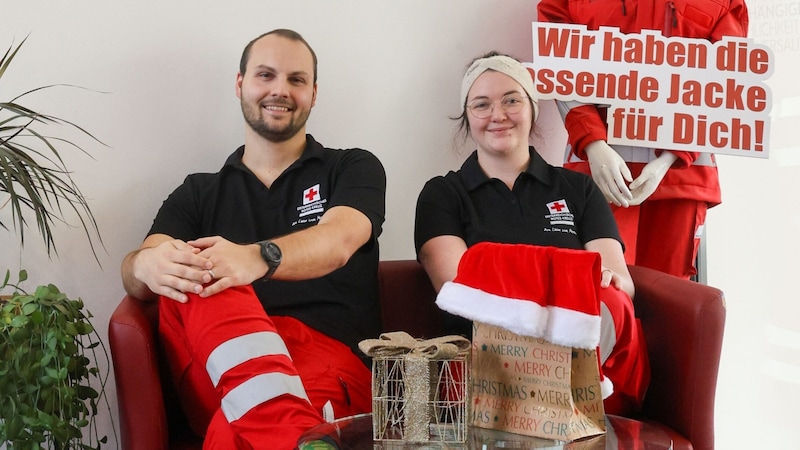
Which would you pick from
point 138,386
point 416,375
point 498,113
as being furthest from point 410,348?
point 498,113

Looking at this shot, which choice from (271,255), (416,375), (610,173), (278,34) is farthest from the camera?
(610,173)

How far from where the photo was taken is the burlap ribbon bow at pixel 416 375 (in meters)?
1.43

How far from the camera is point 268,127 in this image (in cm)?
236

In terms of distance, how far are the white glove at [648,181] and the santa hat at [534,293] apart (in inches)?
43.5

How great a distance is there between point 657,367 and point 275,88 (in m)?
1.25

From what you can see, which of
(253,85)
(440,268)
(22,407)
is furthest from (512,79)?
(22,407)

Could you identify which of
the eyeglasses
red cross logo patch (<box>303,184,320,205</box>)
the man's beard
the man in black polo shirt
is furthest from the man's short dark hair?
the eyeglasses

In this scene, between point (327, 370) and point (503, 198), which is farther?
point (503, 198)

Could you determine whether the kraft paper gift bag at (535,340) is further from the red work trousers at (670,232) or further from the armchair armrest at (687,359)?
the red work trousers at (670,232)

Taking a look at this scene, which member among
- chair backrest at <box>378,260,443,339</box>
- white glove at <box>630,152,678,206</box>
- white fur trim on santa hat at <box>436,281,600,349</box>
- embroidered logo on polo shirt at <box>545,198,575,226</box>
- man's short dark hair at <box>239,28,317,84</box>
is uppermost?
man's short dark hair at <box>239,28,317,84</box>

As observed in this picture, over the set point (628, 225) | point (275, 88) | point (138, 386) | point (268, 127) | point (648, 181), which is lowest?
point (138, 386)

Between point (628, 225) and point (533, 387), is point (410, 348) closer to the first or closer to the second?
point (533, 387)

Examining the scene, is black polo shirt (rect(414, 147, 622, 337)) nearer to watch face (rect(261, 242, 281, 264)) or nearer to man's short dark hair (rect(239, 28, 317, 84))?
watch face (rect(261, 242, 281, 264))

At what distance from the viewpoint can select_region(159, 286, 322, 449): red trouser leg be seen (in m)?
1.60
